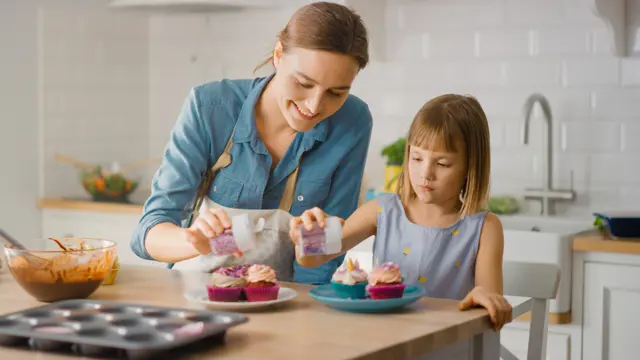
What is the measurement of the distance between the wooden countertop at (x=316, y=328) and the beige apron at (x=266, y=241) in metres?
0.18

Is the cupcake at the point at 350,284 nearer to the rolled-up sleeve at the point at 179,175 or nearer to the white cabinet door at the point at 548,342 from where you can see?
the rolled-up sleeve at the point at 179,175

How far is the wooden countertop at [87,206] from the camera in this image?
4.25 meters

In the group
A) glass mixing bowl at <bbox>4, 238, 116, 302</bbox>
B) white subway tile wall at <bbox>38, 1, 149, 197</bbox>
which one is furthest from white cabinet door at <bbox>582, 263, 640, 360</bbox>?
white subway tile wall at <bbox>38, 1, 149, 197</bbox>

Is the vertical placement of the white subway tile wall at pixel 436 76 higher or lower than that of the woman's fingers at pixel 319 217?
higher

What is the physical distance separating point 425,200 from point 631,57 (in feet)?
6.07

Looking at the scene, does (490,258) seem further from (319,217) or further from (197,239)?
(197,239)

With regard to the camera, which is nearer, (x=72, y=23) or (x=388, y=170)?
(x=388, y=170)

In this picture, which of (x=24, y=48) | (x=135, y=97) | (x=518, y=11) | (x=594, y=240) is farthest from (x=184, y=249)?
(x=135, y=97)

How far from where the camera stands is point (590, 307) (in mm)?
3346

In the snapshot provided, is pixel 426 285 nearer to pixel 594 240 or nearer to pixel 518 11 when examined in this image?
pixel 594 240

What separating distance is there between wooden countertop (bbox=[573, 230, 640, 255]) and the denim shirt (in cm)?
117

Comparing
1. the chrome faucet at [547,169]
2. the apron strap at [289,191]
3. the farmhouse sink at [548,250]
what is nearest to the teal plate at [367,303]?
the apron strap at [289,191]

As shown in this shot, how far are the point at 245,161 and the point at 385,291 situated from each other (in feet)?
2.28

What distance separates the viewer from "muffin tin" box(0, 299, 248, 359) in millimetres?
1438
